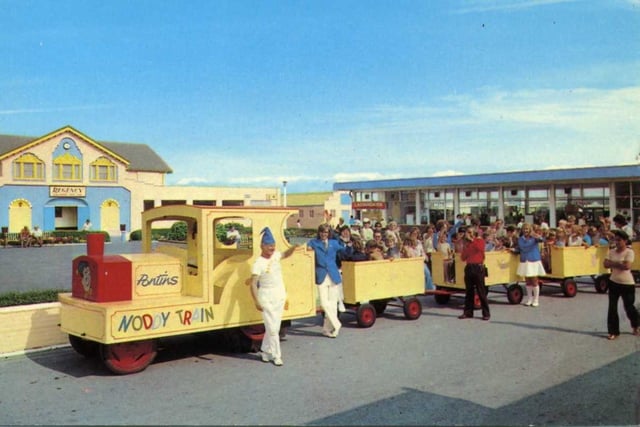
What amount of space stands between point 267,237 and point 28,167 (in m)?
37.2

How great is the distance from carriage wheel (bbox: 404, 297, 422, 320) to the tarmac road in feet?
3.37

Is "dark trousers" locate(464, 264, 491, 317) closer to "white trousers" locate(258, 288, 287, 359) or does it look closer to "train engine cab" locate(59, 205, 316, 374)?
"train engine cab" locate(59, 205, 316, 374)

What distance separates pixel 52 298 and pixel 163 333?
371 cm

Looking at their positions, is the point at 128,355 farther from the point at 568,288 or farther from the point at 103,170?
the point at 103,170

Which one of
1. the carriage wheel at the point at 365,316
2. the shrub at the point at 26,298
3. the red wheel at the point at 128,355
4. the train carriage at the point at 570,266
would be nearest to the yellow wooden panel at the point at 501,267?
the train carriage at the point at 570,266

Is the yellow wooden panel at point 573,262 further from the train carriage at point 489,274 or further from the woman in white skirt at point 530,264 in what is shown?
the woman in white skirt at point 530,264

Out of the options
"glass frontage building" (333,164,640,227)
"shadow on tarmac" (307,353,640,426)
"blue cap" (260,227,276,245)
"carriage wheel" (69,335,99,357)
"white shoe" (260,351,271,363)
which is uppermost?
"glass frontage building" (333,164,640,227)

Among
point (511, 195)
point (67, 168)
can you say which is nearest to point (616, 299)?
point (511, 195)

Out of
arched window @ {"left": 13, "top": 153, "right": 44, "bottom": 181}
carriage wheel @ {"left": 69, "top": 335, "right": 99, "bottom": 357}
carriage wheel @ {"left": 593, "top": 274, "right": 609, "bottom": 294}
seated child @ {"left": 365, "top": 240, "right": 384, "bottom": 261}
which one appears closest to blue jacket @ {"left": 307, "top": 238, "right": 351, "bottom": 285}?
seated child @ {"left": 365, "top": 240, "right": 384, "bottom": 261}

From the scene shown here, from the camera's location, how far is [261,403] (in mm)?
6164

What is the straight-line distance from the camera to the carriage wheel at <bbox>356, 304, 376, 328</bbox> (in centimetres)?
1046

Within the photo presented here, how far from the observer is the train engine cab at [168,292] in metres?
7.33

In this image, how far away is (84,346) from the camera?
324 inches

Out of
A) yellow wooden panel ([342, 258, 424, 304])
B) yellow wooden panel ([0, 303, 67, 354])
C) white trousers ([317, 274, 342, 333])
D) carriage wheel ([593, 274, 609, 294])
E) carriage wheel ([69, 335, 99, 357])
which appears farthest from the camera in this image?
carriage wheel ([593, 274, 609, 294])
